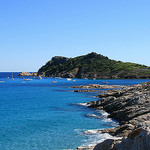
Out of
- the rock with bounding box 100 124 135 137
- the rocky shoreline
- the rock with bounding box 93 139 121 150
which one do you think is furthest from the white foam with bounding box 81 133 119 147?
the rock with bounding box 93 139 121 150

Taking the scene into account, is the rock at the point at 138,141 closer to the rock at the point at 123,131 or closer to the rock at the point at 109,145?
the rock at the point at 109,145

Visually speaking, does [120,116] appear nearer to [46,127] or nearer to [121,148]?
[46,127]

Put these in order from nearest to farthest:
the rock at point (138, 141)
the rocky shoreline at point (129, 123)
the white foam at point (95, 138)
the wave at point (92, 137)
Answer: the rock at point (138, 141) → the rocky shoreline at point (129, 123) → the white foam at point (95, 138) → the wave at point (92, 137)

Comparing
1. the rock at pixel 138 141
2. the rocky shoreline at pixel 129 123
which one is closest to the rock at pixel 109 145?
the rocky shoreline at pixel 129 123

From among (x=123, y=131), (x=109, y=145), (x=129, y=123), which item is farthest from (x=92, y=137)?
(x=109, y=145)

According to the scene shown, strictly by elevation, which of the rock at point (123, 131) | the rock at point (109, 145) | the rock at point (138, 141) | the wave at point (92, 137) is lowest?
the wave at point (92, 137)

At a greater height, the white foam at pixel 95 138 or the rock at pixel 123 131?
the rock at pixel 123 131

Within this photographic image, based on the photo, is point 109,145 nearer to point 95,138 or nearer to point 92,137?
point 95,138

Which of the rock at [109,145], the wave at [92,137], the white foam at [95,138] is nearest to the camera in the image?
the rock at [109,145]

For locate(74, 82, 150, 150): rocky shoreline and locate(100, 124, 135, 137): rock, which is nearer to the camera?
locate(74, 82, 150, 150): rocky shoreline

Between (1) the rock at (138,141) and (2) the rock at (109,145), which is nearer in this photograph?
(1) the rock at (138,141)

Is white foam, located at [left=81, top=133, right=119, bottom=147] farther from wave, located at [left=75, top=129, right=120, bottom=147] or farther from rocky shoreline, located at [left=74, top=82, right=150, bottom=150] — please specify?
rocky shoreline, located at [left=74, top=82, right=150, bottom=150]

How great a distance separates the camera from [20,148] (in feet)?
91.7

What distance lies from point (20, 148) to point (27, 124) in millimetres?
12278
